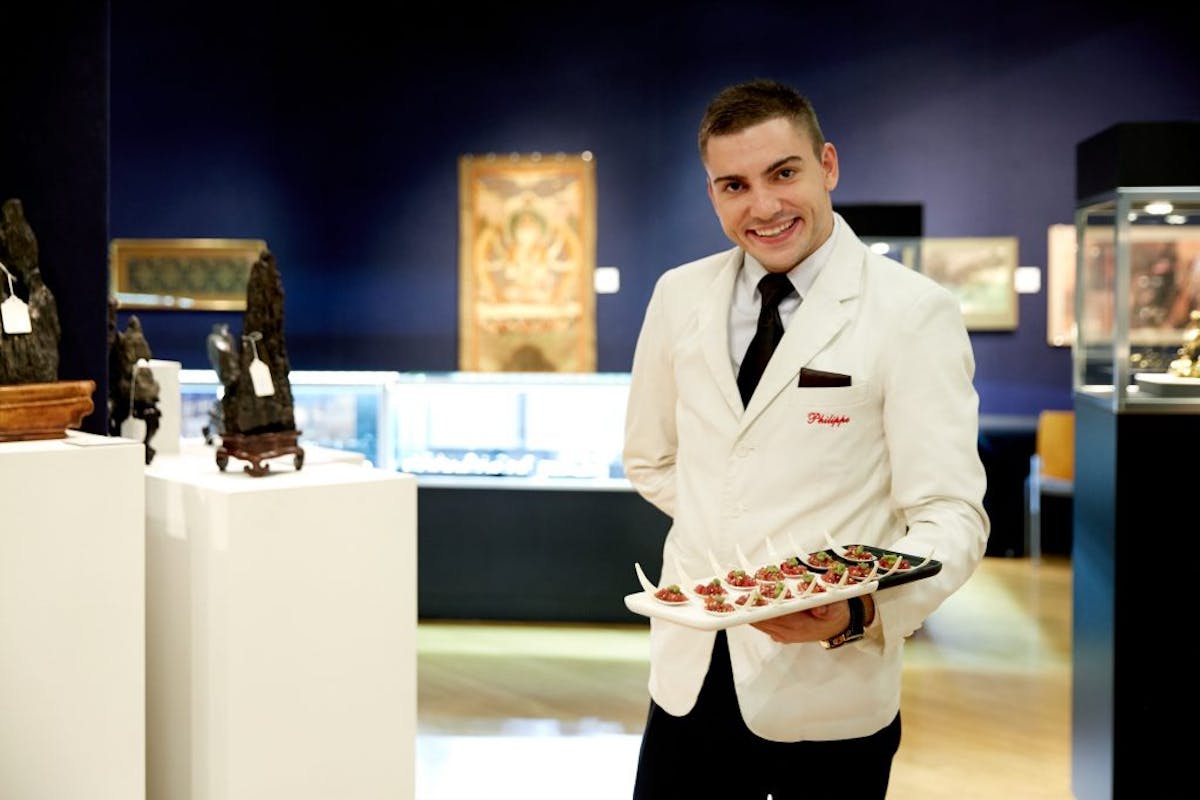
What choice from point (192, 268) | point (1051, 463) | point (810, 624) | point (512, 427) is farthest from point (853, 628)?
point (192, 268)

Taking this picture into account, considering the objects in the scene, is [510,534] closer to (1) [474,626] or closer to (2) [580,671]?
(1) [474,626]

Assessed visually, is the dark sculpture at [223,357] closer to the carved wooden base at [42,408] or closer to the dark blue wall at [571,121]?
the carved wooden base at [42,408]

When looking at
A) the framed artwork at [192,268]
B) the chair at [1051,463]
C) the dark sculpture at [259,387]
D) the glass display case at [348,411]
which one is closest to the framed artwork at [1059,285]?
the chair at [1051,463]

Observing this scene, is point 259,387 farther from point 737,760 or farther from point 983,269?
point 983,269

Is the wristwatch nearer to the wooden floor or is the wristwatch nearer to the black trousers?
the black trousers

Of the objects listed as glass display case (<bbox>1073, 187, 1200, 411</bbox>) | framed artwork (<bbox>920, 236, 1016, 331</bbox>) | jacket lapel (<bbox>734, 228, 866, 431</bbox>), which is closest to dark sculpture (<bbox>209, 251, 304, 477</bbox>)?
jacket lapel (<bbox>734, 228, 866, 431</bbox>)

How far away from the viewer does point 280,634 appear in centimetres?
291

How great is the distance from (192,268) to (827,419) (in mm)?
8140

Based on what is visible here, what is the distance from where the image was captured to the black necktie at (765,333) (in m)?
2.00

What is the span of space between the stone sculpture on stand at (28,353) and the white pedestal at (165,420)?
651 mm

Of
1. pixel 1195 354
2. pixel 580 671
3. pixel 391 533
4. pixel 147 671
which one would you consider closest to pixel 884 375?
pixel 391 533

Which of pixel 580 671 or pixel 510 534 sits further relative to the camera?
pixel 510 534

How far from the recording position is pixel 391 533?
3072 mm

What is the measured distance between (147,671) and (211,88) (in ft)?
23.1
